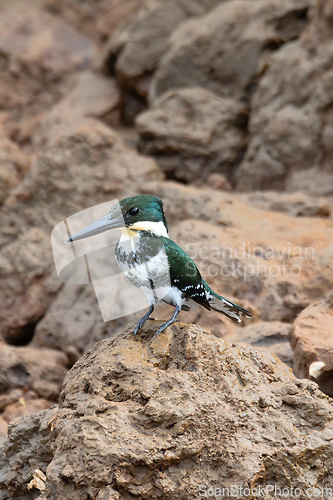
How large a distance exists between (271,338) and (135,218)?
5.31 ft

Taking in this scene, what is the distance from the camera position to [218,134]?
7645mm

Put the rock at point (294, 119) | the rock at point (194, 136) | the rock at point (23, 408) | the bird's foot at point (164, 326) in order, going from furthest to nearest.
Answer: the rock at point (194, 136)
the rock at point (294, 119)
the rock at point (23, 408)
the bird's foot at point (164, 326)

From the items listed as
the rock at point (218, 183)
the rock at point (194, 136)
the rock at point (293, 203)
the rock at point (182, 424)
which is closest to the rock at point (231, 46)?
the rock at point (194, 136)

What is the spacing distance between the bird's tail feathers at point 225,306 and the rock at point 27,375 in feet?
6.96

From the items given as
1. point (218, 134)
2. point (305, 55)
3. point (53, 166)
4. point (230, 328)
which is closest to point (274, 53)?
point (305, 55)

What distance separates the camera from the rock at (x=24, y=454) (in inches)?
127

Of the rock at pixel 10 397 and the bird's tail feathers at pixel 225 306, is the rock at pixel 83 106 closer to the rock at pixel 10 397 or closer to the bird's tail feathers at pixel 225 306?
the rock at pixel 10 397

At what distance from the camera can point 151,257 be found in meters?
3.18

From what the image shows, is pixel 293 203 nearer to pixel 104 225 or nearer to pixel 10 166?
pixel 104 225

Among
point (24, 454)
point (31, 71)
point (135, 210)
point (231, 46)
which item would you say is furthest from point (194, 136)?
point (24, 454)

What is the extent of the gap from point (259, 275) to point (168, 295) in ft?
6.38

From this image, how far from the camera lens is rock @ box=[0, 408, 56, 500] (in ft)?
10.6

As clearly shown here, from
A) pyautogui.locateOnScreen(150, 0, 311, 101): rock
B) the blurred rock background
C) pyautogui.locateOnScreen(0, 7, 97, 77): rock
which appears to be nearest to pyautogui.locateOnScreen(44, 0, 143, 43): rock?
the blurred rock background

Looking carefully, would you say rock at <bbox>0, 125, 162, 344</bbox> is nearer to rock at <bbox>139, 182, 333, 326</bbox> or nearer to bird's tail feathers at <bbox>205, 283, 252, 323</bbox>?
rock at <bbox>139, 182, 333, 326</bbox>
